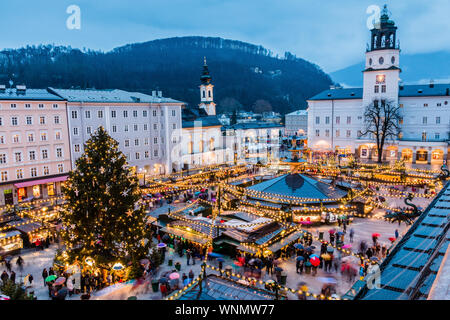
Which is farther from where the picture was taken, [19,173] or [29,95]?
[29,95]

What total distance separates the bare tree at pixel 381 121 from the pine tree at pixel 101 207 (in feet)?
152

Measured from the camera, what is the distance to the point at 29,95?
1399 inches

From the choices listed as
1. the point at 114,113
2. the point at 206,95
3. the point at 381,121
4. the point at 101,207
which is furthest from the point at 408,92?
the point at 101,207

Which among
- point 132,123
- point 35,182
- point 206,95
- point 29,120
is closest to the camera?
point 29,120

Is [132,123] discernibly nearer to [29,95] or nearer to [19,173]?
[29,95]

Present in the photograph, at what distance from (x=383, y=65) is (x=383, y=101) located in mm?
6665

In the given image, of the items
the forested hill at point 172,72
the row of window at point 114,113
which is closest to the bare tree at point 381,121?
the row of window at point 114,113

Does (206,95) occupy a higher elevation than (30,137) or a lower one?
higher

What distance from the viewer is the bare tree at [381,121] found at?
53.6 metres

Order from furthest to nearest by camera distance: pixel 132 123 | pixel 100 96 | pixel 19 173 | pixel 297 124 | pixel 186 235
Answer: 1. pixel 297 124
2. pixel 132 123
3. pixel 100 96
4. pixel 19 173
5. pixel 186 235

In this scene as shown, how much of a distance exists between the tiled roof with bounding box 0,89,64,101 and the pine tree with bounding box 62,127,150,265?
22.9 metres

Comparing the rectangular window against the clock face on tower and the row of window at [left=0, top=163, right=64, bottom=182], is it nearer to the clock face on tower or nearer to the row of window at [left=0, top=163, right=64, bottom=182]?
the row of window at [left=0, top=163, right=64, bottom=182]

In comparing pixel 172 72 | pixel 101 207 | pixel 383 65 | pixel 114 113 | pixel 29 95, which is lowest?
pixel 101 207

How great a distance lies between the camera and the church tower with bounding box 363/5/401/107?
2185 inches
